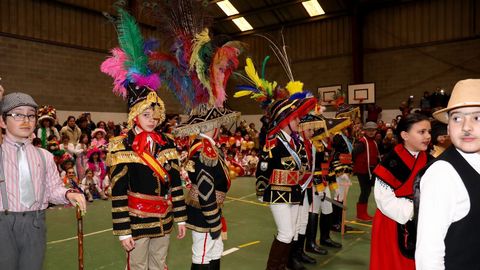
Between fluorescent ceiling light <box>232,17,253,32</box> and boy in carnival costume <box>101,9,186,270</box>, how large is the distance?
16.8 m

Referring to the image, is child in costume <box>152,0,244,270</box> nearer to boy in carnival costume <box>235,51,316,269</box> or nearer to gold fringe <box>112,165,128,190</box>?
gold fringe <box>112,165,128,190</box>

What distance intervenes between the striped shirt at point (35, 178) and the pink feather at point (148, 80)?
0.82m

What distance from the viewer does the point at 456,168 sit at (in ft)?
4.79

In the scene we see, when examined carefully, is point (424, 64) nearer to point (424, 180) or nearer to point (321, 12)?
point (321, 12)

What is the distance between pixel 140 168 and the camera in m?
2.73

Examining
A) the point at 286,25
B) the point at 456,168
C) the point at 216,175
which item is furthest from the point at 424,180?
the point at 286,25

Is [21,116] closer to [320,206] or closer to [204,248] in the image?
[204,248]

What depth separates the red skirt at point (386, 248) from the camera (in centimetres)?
265

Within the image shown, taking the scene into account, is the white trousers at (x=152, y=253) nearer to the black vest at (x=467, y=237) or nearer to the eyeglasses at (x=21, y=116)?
the eyeglasses at (x=21, y=116)

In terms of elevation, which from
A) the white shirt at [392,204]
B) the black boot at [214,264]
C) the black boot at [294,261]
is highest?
the white shirt at [392,204]

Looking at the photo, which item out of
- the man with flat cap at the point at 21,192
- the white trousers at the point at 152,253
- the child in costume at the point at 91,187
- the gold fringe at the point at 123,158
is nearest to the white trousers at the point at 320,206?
the white trousers at the point at 152,253

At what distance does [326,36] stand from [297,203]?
48.8 ft

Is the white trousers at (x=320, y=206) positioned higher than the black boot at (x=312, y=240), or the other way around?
the white trousers at (x=320, y=206)

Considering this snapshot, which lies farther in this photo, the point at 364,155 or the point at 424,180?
the point at 364,155
